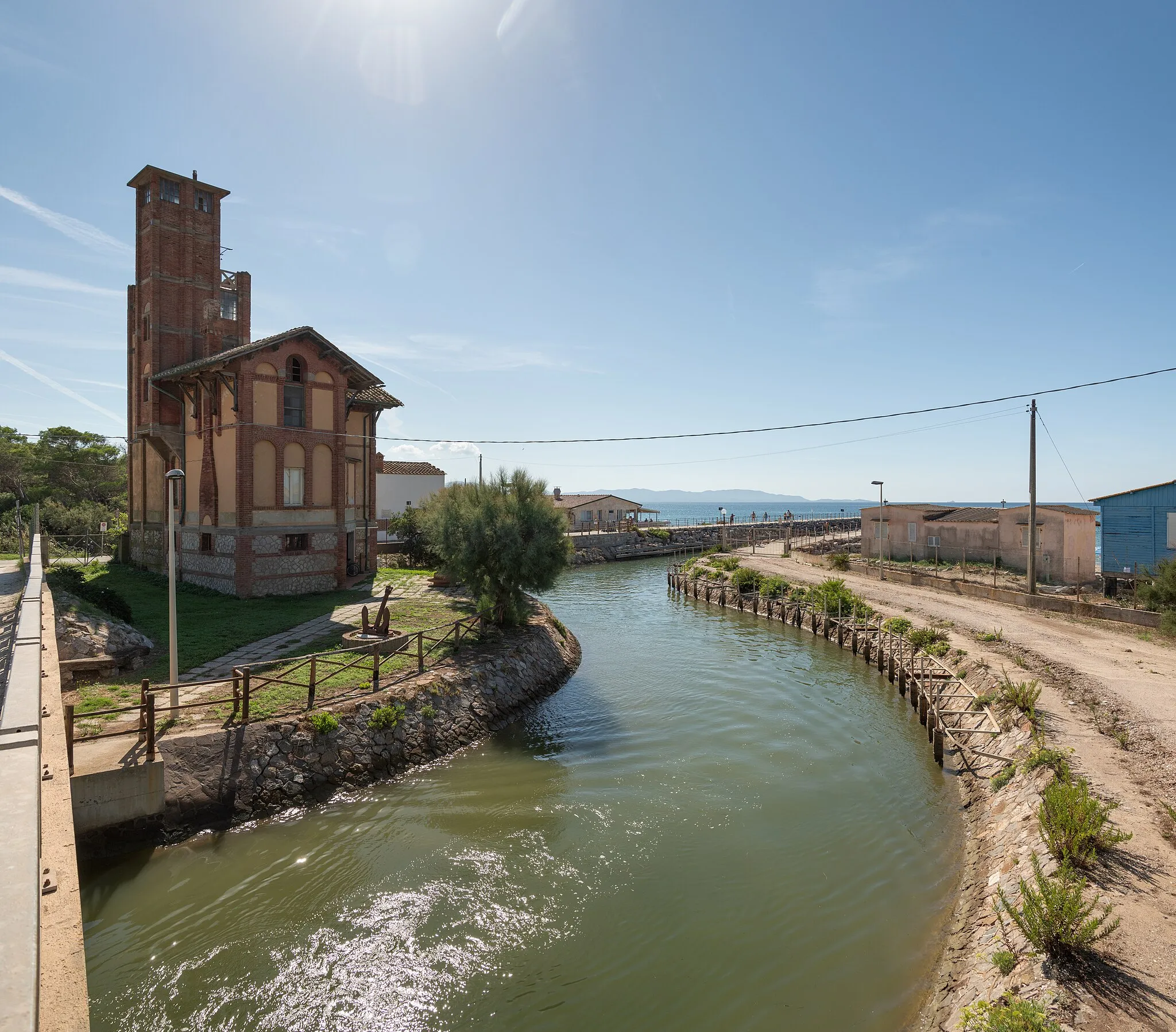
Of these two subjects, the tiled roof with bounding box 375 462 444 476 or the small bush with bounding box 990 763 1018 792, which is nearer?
the small bush with bounding box 990 763 1018 792

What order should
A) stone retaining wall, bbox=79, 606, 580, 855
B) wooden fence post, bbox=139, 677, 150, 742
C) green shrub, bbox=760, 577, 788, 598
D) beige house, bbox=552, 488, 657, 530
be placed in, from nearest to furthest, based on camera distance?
wooden fence post, bbox=139, 677, 150, 742 → stone retaining wall, bbox=79, 606, 580, 855 → green shrub, bbox=760, 577, 788, 598 → beige house, bbox=552, 488, 657, 530

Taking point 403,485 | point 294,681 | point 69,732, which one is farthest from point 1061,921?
point 403,485

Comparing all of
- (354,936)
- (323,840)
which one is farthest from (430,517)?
(354,936)

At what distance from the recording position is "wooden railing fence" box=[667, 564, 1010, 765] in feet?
56.1

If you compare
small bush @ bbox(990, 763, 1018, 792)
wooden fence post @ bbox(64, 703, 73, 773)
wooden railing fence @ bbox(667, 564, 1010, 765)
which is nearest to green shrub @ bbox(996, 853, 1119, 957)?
small bush @ bbox(990, 763, 1018, 792)

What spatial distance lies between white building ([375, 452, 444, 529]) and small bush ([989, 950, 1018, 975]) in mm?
59770

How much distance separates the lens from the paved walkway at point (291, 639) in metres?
17.3

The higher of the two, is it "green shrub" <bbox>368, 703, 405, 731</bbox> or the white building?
the white building

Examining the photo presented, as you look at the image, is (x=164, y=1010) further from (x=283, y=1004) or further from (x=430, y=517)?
(x=430, y=517)

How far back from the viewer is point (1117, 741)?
14031 mm

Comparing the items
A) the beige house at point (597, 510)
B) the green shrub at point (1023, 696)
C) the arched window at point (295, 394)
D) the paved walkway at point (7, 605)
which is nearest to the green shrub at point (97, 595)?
the paved walkway at point (7, 605)

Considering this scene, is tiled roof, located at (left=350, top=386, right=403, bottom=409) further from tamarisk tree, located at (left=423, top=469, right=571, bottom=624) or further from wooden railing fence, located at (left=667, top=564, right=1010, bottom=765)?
wooden railing fence, located at (left=667, top=564, right=1010, bottom=765)

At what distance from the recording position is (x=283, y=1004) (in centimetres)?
872

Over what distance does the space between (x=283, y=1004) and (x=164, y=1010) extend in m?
1.47
